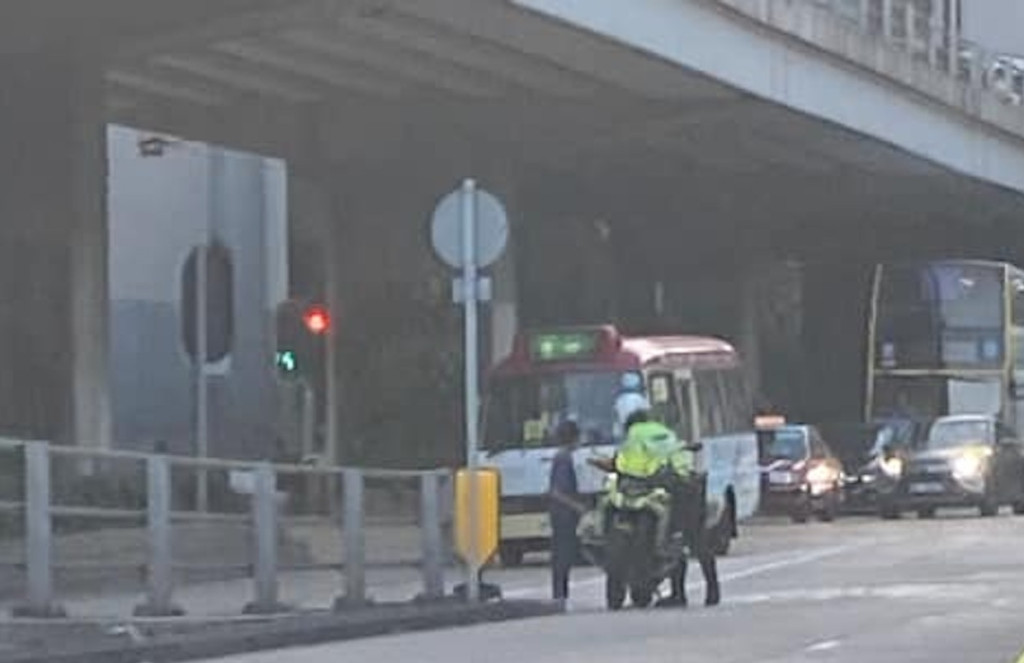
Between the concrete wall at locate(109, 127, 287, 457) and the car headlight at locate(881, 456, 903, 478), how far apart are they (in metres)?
11.2

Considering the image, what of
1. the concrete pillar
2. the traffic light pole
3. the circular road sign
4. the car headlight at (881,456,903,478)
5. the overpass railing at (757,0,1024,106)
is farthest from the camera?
the traffic light pole

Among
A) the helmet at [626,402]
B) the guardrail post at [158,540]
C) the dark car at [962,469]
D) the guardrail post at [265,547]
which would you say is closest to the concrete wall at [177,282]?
the dark car at [962,469]

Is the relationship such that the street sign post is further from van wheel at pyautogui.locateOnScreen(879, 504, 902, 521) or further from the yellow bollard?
van wheel at pyautogui.locateOnScreen(879, 504, 902, 521)

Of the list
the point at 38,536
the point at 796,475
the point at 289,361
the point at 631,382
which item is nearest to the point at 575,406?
the point at 631,382

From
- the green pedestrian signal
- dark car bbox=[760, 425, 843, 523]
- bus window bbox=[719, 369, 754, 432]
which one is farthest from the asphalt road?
dark car bbox=[760, 425, 843, 523]

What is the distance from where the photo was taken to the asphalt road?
17.3 m

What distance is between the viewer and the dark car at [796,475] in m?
43.9

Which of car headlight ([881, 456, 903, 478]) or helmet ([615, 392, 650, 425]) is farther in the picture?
car headlight ([881, 456, 903, 478])

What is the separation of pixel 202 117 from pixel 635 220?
18.8 m

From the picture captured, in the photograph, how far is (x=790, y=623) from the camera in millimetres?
19875

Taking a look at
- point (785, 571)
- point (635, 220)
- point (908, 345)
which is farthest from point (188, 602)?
point (635, 220)

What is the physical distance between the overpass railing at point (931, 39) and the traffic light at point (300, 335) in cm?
1118

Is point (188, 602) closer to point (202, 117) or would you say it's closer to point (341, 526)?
point (341, 526)

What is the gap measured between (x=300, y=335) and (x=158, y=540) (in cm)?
1412
